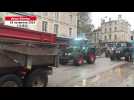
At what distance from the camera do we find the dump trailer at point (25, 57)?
6.64 m

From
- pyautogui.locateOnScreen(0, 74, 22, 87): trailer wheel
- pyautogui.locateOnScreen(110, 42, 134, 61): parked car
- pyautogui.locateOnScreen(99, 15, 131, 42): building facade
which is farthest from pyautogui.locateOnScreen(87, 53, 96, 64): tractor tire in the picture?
pyautogui.locateOnScreen(99, 15, 131, 42): building facade

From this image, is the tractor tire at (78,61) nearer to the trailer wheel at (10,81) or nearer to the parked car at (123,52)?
the parked car at (123,52)

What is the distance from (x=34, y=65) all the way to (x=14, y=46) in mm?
937

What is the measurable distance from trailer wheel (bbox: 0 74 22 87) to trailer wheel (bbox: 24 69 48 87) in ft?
1.61

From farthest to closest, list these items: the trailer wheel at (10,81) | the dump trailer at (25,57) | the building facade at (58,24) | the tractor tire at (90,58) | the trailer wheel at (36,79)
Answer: the building facade at (58,24) < the tractor tire at (90,58) < the trailer wheel at (36,79) < the dump trailer at (25,57) < the trailer wheel at (10,81)

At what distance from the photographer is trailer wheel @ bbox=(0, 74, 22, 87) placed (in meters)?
6.47

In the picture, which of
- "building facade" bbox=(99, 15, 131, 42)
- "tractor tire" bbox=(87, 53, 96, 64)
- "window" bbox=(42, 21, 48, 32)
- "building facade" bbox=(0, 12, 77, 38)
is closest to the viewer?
"tractor tire" bbox=(87, 53, 96, 64)

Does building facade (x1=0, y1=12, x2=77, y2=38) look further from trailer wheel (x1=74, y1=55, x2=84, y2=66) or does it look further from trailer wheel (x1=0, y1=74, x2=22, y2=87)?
trailer wheel (x1=0, y1=74, x2=22, y2=87)

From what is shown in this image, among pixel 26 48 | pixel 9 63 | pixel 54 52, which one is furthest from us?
pixel 54 52

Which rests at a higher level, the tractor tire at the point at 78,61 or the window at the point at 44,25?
the window at the point at 44,25

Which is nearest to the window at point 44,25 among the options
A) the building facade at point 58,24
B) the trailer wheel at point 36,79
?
the building facade at point 58,24

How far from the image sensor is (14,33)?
300 inches
